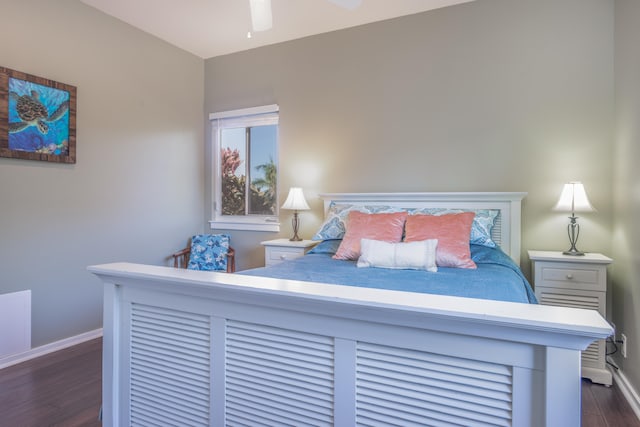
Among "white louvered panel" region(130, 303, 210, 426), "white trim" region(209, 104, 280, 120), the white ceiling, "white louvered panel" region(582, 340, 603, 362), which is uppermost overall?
the white ceiling

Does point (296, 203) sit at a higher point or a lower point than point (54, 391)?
higher

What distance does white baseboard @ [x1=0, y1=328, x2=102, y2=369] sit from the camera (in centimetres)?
247

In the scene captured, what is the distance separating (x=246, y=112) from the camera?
12.7 ft

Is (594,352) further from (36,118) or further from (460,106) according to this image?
(36,118)

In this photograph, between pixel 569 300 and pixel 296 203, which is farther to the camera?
pixel 296 203

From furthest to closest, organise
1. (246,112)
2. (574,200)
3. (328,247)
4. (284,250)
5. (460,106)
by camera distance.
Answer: (246,112) < (284,250) < (460,106) < (328,247) < (574,200)

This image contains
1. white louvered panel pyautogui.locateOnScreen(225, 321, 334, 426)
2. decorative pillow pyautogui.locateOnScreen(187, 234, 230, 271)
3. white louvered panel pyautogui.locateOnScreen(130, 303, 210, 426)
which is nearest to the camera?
white louvered panel pyautogui.locateOnScreen(225, 321, 334, 426)

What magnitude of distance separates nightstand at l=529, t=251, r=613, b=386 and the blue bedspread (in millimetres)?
297

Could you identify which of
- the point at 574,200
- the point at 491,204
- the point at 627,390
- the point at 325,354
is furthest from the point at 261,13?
the point at 627,390

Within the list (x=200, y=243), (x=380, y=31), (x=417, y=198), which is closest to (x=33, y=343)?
(x=200, y=243)

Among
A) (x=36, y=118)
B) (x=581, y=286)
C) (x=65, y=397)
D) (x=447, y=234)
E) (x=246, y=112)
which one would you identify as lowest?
(x=65, y=397)

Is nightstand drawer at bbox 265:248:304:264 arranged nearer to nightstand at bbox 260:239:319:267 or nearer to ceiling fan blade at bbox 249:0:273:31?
nightstand at bbox 260:239:319:267

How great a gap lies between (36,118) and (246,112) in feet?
5.98

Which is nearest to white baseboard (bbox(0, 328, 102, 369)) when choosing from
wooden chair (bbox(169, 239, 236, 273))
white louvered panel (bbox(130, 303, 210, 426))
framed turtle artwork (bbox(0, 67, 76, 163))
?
wooden chair (bbox(169, 239, 236, 273))
